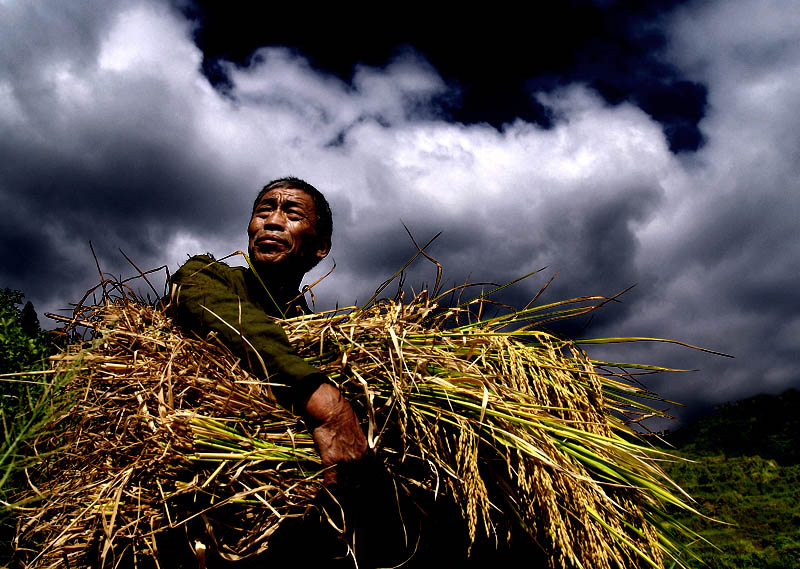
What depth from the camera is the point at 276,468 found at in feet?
3.62

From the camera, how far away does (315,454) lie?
1.13 metres

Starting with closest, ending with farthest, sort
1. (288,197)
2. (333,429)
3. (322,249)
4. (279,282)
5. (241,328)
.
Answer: (333,429) < (241,328) < (279,282) < (288,197) < (322,249)

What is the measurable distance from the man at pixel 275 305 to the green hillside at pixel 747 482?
779 millimetres

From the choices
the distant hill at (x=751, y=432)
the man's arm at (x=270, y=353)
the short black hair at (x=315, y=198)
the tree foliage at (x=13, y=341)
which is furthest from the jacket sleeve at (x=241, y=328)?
the distant hill at (x=751, y=432)

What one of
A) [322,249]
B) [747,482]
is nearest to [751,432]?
[747,482]

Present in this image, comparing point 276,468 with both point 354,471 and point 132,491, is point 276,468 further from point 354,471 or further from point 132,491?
point 132,491

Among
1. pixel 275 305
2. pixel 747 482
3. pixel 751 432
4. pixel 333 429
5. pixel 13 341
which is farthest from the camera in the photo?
pixel 751 432

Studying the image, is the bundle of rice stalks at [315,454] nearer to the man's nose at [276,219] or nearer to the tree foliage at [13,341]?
the man's nose at [276,219]

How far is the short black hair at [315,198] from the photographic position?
216 cm

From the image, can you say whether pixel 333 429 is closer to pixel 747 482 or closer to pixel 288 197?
pixel 288 197

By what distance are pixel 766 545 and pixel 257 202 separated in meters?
6.16

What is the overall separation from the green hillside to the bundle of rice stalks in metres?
0.26

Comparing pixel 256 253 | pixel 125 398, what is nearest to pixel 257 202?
pixel 256 253

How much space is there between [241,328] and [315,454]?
15.3 inches
